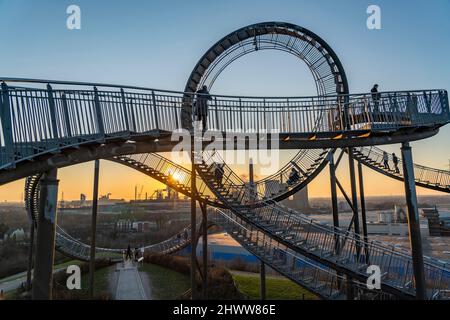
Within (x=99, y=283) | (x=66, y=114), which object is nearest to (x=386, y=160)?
(x=66, y=114)

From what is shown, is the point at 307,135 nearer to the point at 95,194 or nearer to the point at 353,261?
the point at 353,261

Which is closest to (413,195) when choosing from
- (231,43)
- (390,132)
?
(390,132)

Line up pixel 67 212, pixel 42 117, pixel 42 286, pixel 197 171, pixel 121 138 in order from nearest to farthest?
1. pixel 42 117
2. pixel 42 286
3. pixel 121 138
4. pixel 197 171
5. pixel 67 212

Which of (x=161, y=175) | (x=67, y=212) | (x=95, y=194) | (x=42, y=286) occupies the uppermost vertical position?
(x=161, y=175)
